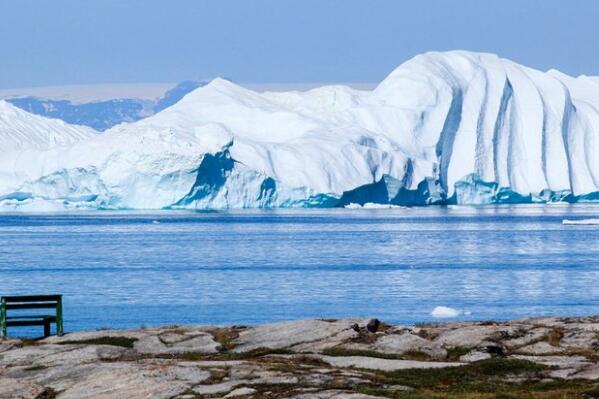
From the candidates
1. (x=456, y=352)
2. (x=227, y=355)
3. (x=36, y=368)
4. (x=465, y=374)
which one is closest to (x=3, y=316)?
(x=36, y=368)

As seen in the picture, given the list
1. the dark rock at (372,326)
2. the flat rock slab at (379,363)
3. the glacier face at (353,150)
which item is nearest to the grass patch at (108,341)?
the flat rock slab at (379,363)

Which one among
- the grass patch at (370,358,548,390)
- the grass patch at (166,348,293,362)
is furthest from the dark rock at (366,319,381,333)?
the grass patch at (370,358,548,390)

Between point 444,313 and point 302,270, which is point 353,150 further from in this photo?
point 444,313

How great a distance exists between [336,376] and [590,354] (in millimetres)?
4290

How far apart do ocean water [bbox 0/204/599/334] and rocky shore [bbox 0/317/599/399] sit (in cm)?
1621

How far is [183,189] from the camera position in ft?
324

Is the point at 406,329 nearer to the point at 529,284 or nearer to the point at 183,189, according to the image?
the point at 529,284

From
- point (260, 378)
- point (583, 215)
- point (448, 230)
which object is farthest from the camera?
point (583, 215)

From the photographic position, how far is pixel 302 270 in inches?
2253

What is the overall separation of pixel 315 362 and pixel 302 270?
133 feet

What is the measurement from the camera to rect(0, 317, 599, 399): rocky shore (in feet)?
48.2

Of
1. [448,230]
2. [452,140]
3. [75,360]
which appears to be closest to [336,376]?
[75,360]

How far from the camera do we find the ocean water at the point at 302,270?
39875 mm

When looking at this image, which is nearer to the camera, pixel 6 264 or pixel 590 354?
pixel 590 354
